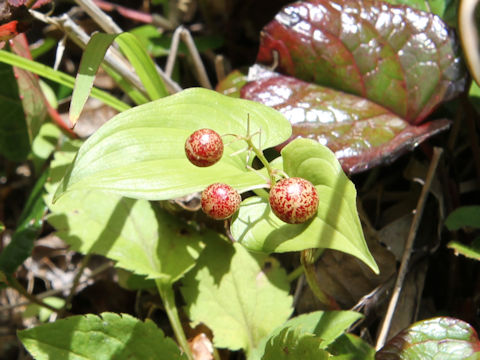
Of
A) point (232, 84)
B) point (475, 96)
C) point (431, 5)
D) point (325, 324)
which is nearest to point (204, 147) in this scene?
point (325, 324)

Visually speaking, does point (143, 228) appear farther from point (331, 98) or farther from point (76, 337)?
point (331, 98)

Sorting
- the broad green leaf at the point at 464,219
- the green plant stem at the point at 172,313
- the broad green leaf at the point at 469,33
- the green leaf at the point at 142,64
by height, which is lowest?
the green plant stem at the point at 172,313

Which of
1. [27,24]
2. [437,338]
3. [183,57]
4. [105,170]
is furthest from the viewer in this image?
[183,57]

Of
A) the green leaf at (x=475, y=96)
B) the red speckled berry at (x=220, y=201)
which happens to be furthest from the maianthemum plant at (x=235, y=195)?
the green leaf at (x=475, y=96)

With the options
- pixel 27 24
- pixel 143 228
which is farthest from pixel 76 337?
pixel 27 24

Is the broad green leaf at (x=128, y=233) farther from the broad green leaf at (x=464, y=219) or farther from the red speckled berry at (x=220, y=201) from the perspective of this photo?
the broad green leaf at (x=464, y=219)

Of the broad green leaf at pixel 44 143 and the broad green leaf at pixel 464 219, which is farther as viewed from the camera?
the broad green leaf at pixel 44 143
